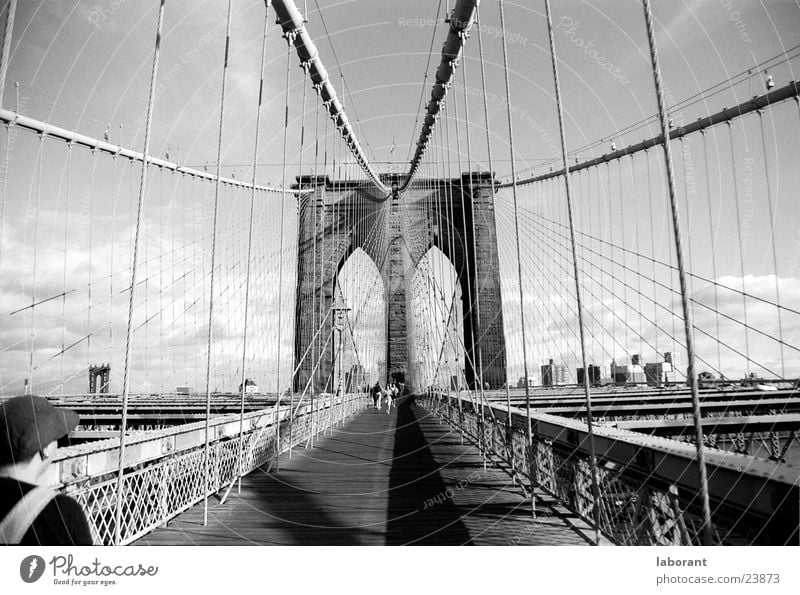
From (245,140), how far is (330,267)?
22.3m

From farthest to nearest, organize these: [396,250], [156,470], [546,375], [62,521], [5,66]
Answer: [396,250] → [546,375] → [156,470] → [5,66] → [62,521]

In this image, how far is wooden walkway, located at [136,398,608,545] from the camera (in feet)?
9.46

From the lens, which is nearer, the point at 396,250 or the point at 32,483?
the point at 32,483

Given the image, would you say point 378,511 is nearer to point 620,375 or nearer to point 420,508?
point 420,508

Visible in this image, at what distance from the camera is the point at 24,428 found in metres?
1.15

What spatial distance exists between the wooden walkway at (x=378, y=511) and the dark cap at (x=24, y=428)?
195 cm

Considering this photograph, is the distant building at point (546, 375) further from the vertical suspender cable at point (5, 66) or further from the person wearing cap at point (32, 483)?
the person wearing cap at point (32, 483)

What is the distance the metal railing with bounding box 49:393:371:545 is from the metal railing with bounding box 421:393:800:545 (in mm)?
2435

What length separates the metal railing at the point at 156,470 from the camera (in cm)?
252

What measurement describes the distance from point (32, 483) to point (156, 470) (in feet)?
7.64

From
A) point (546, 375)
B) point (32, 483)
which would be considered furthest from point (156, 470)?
point (546, 375)

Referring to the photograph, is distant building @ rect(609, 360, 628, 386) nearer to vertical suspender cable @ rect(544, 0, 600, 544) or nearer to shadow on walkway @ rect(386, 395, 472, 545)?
shadow on walkway @ rect(386, 395, 472, 545)

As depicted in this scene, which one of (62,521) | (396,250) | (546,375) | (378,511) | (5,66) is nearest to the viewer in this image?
(62,521)

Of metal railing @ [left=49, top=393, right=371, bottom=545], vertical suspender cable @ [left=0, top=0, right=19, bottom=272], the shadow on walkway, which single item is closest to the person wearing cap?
metal railing @ [left=49, top=393, right=371, bottom=545]
